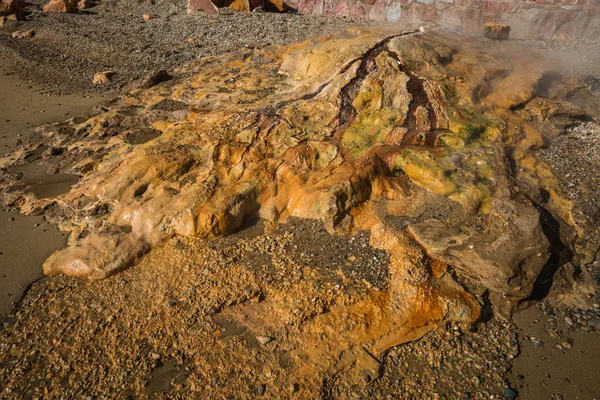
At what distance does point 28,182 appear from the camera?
587cm

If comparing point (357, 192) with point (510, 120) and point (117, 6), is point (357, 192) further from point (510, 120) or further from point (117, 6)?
point (117, 6)

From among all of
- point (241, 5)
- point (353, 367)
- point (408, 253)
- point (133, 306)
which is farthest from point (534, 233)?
point (241, 5)

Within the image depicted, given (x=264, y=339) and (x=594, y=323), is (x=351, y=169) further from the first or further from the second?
(x=594, y=323)

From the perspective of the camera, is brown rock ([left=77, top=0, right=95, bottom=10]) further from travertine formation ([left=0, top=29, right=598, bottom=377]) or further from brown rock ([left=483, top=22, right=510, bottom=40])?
brown rock ([left=483, top=22, right=510, bottom=40])

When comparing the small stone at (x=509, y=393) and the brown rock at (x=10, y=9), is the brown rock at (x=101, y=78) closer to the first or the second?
the brown rock at (x=10, y=9)

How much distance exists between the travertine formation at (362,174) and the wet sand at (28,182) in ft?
0.74

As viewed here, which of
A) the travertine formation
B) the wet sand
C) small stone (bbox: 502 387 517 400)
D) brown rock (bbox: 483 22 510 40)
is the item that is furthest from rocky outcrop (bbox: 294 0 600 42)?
small stone (bbox: 502 387 517 400)

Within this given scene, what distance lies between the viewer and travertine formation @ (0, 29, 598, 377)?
3932 millimetres

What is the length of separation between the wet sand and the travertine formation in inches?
8.9

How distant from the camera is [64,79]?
936 centimetres

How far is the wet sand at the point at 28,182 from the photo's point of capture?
438cm

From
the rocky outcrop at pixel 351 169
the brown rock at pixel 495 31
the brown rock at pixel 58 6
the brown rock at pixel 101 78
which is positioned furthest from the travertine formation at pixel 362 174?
the brown rock at pixel 58 6

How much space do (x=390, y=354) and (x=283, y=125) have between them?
341cm

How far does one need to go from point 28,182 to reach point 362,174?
16.8ft
